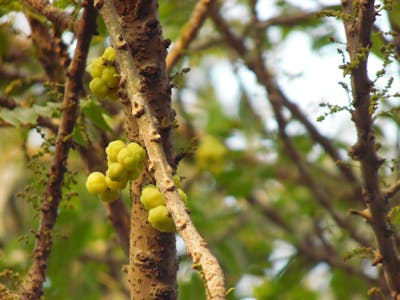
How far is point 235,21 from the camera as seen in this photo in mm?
3895

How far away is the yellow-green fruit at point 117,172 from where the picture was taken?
1.36m

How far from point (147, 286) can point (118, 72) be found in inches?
16.0

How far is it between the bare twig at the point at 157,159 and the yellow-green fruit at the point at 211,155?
106 inches

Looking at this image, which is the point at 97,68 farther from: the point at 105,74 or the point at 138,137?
the point at 138,137

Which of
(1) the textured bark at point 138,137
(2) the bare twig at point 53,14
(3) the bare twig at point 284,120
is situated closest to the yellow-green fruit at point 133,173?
(1) the textured bark at point 138,137

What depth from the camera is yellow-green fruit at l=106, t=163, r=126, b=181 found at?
1.36 meters

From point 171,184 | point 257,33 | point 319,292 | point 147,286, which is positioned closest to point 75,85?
point 147,286

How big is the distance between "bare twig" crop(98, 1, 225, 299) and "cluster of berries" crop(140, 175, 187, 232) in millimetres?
51

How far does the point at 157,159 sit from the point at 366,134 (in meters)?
0.49

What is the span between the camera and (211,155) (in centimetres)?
421

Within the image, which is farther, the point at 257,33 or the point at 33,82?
the point at 257,33

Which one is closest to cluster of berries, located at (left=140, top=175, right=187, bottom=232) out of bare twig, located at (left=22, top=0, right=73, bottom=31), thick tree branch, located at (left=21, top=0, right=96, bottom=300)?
thick tree branch, located at (left=21, top=0, right=96, bottom=300)

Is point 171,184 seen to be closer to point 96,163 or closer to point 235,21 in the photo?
point 96,163

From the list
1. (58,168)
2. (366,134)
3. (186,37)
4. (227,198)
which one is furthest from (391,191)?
(227,198)
